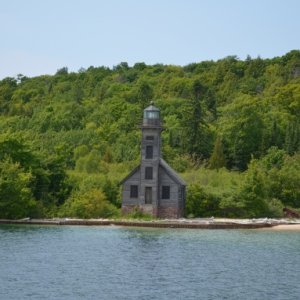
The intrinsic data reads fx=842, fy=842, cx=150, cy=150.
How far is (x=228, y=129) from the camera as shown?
10069 centimetres

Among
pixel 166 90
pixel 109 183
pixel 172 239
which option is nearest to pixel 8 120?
pixel 166 90

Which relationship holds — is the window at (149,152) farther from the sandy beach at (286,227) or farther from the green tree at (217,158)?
the green tree at (217,158)

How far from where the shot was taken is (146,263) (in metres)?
42.6

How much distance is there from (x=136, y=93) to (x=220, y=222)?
7066cm

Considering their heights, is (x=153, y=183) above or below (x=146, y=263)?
above

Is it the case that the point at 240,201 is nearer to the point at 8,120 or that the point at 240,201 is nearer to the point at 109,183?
the point at 109,183

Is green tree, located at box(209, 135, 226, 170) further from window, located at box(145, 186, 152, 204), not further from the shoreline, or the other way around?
the shoreline

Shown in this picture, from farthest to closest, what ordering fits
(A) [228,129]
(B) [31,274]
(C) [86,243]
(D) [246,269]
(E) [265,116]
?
1. (E) [265,116]
2. (A) [228,129]
3. (C) [86,243]
4. (D) [246,269]
5. (B) [31,274]

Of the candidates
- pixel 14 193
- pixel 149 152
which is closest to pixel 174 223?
pixel 149 152

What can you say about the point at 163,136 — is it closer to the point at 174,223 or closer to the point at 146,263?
the point at 174,223

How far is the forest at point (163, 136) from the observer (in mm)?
66750

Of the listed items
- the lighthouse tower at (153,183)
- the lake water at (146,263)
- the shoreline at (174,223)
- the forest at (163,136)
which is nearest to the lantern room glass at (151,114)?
the lighthouse tower at (153,183)

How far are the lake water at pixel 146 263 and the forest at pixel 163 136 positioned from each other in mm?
8344

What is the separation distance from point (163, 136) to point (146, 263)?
60.8 meters
